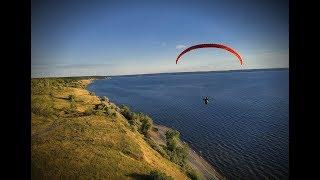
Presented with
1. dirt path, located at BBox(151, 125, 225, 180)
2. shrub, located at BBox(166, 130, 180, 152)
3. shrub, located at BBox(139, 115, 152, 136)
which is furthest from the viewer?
shrub, located at BBox(139, 115, 152, 136)

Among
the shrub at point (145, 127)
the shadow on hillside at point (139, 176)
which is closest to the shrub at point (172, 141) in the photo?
the shrub at point (145, 127)

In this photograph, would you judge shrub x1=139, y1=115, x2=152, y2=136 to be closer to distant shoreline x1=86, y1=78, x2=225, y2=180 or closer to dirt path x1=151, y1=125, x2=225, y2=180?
distant shoreline x1=86, y1=78, x2=225, y2=180

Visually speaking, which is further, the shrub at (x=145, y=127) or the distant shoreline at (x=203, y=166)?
the shrub at (x=145, y=127)

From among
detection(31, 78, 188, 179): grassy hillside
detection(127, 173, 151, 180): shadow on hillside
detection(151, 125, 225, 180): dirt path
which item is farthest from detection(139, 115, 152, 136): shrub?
detection(127, 173, 151, 180): shadow on hillside

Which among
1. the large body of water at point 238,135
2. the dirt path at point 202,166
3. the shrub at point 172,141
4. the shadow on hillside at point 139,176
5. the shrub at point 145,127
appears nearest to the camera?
the shadow on hillside at point 139,176

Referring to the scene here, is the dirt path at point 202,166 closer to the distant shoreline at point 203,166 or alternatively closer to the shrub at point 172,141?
the distant shoreline at point 203,166

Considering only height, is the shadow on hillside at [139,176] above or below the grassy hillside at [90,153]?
below

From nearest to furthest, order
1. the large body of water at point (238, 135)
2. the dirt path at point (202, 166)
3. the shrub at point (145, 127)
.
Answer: the dirt path at point (202, 166) < the large body of water at point (238, 135) < the shrub at point (145, 127)

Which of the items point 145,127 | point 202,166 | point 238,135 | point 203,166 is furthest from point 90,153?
point 238,135

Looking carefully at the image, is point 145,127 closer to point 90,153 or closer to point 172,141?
point 172,141
